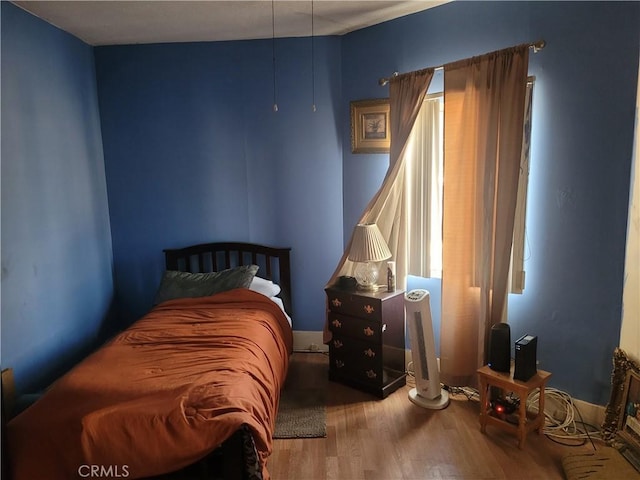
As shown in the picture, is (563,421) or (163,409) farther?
(563,421)

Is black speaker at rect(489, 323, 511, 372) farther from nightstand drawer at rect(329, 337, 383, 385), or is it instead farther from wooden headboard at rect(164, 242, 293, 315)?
wooden headboard at rect(164, 242, 293, 315)

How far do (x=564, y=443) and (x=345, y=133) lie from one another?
2483 millimetres

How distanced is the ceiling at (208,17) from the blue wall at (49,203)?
201 millimetres

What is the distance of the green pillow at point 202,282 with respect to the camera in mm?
3359

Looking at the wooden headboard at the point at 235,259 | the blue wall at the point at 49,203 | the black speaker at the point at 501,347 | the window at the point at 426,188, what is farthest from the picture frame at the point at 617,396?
the blue wall at the point at 49,203

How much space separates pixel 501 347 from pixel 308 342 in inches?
68.1

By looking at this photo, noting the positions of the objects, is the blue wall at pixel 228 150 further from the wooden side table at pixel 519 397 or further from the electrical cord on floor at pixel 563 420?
the electrical cord on floor at pixel 563 420

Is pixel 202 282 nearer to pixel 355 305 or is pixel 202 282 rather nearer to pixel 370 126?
pixel 355 305

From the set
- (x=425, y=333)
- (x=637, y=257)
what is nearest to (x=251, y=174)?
(x=425, y=333)

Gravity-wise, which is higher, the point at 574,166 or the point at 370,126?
the point at 370,126

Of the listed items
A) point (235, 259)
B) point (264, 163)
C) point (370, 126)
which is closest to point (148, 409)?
point (235, 259)

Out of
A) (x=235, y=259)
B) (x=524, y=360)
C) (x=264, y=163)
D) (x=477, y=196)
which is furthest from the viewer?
(x=235, y=259)

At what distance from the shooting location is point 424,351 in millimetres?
2781

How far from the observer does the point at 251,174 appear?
3637mm
